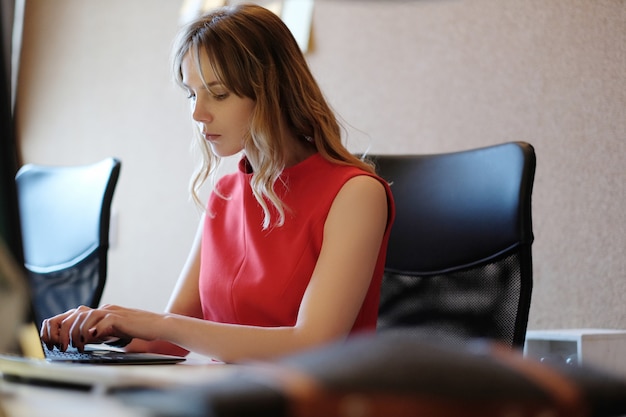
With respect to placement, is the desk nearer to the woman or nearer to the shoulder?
the woman

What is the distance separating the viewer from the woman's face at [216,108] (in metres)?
1.39

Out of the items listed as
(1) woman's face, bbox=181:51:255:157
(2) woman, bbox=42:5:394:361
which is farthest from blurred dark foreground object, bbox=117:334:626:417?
(1) woman's face, bbox=181:51:255:157

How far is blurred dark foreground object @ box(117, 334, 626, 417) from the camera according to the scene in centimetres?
38

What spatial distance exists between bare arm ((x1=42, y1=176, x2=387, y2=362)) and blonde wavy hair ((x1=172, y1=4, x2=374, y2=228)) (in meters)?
0.12

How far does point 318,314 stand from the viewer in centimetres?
118

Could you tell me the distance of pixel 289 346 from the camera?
113 centimetres

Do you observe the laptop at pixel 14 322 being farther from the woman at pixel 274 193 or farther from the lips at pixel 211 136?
the lips at pixel 211 136

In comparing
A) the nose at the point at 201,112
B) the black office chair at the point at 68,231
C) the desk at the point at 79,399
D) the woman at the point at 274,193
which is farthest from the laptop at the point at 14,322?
the black office chair at the point at 68,231

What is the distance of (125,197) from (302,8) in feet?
3.86

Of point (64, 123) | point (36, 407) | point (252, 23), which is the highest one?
point (252, 23)

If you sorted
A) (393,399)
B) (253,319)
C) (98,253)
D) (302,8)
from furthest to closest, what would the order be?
(302,8), (98,253), (253,319), (393,399)

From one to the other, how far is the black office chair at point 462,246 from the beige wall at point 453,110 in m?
0.43

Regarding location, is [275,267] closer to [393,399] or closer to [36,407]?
[36,407]

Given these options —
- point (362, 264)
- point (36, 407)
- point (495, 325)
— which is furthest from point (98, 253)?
point (36, 407)
